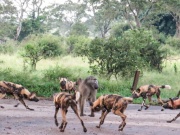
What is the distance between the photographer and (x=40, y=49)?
93.4 ft

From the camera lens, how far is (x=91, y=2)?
52312 millimetres

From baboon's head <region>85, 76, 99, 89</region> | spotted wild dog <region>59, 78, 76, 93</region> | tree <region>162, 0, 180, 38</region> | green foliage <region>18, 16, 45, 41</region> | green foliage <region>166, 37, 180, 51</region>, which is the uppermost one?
tree <region>162, 0, 180, 38</region>

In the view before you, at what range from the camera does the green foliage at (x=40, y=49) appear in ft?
82.7

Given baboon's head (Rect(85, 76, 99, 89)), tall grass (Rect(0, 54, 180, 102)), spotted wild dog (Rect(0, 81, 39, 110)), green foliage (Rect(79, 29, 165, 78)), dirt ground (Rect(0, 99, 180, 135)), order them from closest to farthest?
dirt ground (Rect(0, 99, 180, 135)) < baboon's head (Rect(85, 76, 99, 89)) < spotted wild dog (Rect(0, 81, 39, 110)) < tall grass (Rect(0, 54, 180, 102)) < green foliage (Rect(79, 29, 165, 78))

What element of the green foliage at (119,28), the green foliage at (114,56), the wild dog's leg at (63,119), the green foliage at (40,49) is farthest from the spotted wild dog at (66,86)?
the green foliage at (119,28)

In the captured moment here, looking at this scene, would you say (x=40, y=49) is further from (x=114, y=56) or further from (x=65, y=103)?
(x=65, y=103)

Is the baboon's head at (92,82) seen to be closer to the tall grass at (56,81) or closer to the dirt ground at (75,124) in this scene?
the dirt ground at (75,124)

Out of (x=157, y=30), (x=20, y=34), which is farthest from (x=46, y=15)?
(x=157, y=30)

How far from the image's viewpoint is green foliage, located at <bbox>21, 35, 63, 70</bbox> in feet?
82.7

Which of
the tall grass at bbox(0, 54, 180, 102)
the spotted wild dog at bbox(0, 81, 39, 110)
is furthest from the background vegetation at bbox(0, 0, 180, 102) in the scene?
the spotted wild dog at bbox(0, 81, 39, 110)

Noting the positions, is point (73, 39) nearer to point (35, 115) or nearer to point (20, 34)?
point (20, 34)

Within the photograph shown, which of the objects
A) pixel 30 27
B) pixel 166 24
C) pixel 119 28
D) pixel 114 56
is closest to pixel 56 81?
pixel 114 56

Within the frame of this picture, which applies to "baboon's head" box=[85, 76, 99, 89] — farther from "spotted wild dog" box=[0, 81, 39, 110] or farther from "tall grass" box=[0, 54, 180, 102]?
"tall grass" box=[0, 54, 180, 102]

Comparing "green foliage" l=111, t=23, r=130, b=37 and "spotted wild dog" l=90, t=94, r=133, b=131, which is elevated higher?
"green foliage" l=111, t=23, r=130, b=37
